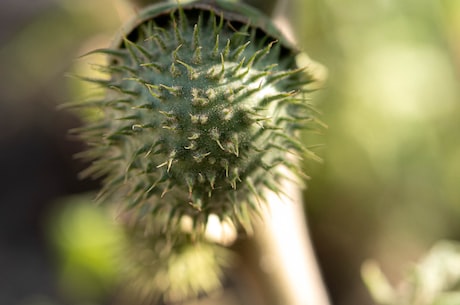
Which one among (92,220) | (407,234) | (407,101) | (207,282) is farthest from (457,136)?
(92,220)

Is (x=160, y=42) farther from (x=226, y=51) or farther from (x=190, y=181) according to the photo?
(x=190, y=181)

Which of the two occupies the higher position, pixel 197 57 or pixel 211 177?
pixel 197 57

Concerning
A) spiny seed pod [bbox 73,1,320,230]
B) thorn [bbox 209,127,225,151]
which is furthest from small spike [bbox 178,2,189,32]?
thorn [bbox 209,127,225,151]

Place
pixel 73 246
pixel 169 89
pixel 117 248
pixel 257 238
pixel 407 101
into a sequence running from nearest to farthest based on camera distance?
pixel 169 89 < pixel 257 238 < pixel 117 248 < pixel 407 101 < pixel 73 246

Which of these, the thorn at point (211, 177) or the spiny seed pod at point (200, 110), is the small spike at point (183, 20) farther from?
the thorn at point (211, 177)

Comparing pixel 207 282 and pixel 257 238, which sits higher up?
pixel 257 238

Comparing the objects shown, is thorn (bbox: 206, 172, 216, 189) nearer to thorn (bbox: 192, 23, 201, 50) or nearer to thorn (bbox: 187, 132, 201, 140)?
thorn (bbox: 187, 132, 201, 140)

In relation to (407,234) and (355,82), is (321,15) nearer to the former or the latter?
(355,82)

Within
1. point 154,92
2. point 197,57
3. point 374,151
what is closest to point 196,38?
point 197,57
